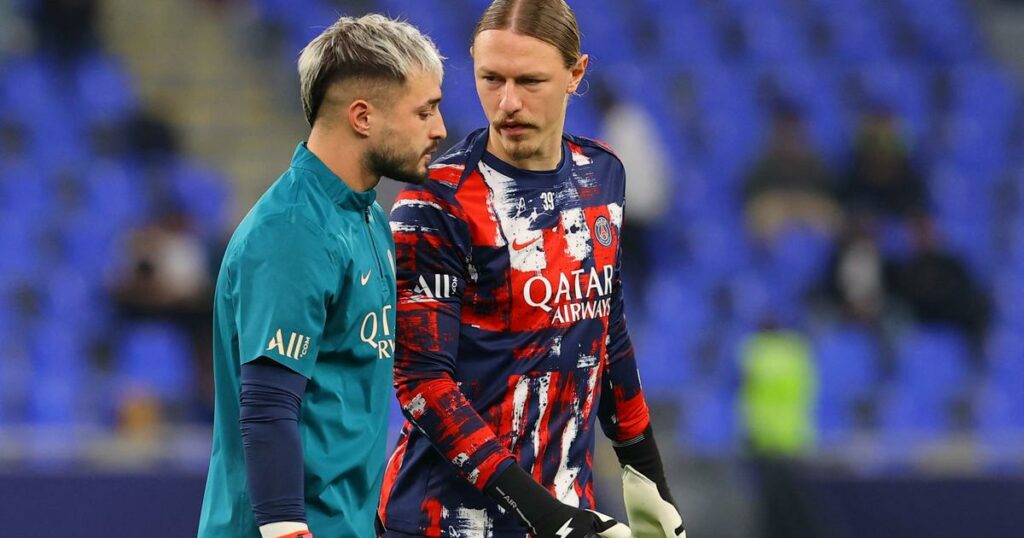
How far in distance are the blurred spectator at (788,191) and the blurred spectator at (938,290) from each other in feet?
2.18

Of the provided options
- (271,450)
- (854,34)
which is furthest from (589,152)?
(854,34)

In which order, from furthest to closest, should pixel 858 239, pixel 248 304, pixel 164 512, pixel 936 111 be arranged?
pixel 936 111 < pixel 858 239 < pixel 164 512 < pixel 248 304

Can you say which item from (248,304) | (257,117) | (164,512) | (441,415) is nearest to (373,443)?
(441,415)

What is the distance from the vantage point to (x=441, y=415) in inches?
128

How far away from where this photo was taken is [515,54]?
10.9ft

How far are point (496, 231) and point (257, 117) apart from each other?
883 cm

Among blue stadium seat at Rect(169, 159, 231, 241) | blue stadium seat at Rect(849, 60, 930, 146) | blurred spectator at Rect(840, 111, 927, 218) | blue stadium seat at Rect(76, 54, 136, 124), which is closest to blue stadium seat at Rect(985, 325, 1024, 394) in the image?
blurred spectator at Rect(840, 111, 927, 218)

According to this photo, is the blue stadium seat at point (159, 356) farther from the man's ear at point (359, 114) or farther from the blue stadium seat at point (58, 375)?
the man's ear at point (359, 114)

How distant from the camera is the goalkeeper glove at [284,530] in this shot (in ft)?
9.26

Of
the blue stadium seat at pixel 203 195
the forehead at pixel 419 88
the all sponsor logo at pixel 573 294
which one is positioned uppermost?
the blue stadium seat at pixel 203 195

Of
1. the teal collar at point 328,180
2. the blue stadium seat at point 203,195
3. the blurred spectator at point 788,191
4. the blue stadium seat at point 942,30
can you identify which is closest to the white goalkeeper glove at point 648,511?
the teal collar at point 328,180

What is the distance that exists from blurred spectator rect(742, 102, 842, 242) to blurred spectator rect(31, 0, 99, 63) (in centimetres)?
497

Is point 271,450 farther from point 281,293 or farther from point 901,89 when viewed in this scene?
point 901,89

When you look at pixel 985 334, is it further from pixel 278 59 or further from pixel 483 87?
pixel 483 87
